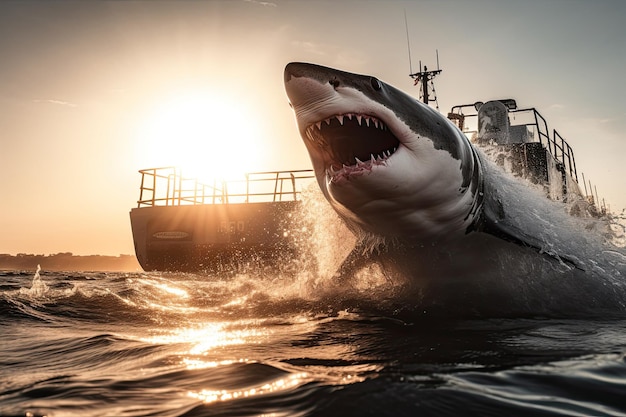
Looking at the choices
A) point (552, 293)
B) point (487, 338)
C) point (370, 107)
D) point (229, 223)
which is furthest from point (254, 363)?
point (229, 223)

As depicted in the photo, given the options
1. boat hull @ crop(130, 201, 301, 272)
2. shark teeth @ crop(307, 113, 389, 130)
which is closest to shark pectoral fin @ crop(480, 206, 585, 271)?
shark teeth @ crop(307, 113, 389, 130)

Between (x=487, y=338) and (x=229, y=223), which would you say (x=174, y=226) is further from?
(x=487, y=338)

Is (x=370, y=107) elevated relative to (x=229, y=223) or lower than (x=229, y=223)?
lower

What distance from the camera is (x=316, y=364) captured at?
222 cm

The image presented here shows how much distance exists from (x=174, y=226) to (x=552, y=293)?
1391cm

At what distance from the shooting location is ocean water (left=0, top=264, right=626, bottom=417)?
1629 millimetres

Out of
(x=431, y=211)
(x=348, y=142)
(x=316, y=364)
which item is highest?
(x=348, y=142)

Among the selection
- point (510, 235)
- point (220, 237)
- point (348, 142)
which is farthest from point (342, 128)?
point (220, 237)

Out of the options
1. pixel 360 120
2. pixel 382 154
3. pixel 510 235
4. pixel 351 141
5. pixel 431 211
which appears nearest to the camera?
pixel 360 120

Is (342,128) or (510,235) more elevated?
(342,128)

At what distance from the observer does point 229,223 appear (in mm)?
16188

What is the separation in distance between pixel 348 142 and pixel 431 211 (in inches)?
35.8

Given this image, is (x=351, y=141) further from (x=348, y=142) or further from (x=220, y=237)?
(x=220, y=237)

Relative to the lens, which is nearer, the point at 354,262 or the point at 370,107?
the point at 370,107
